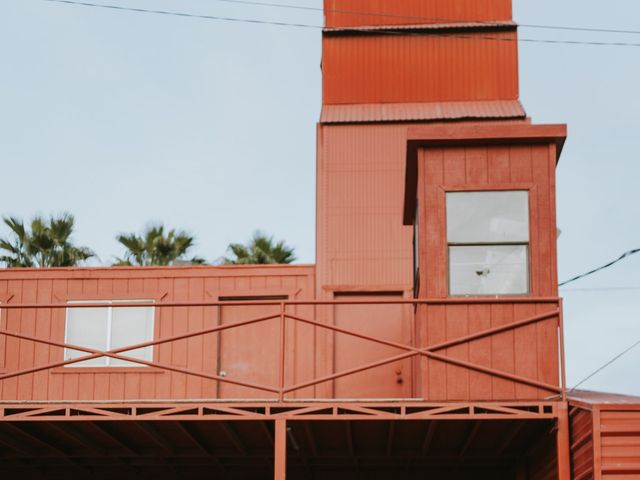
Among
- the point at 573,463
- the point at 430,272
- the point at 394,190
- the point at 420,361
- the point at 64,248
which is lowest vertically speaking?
the point at 573,463

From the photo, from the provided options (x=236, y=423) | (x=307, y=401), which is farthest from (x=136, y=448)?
(x=307, y=401)

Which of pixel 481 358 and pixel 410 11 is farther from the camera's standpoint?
pixel 410 11

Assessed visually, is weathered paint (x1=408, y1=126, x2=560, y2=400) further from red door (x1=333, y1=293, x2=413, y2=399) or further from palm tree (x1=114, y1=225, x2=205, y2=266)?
palm tree (x1=114, y1=225, x2=205, y2=266)

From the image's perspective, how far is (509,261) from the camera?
13078 millimetres

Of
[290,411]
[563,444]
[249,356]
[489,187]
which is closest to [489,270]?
[489,187]

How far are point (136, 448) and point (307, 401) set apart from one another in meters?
4.02

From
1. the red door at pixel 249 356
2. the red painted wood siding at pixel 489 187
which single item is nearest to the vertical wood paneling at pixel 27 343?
the red door at pixel 249 356

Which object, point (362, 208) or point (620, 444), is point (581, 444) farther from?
point (362, 208)

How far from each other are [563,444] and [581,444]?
0.47 meters

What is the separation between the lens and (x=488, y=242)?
1312 cm

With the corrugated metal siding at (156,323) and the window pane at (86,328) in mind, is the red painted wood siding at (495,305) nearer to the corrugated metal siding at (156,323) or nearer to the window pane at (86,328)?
the corrugated metal siding at (156,323)

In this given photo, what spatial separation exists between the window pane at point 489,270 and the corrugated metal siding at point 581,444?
160cm

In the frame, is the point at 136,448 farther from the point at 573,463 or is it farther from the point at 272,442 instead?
the point at 573,463

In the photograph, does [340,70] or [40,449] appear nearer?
[40,449]
